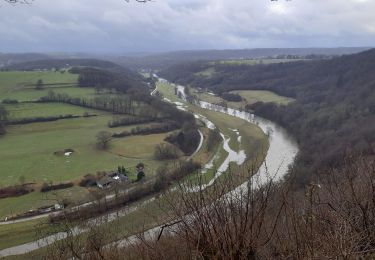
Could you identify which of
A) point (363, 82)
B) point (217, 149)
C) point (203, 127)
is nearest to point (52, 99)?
point (203, 127)

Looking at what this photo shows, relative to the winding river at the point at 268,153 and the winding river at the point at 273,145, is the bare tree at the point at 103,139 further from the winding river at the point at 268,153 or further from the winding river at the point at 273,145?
the winding river at the point at 273,145

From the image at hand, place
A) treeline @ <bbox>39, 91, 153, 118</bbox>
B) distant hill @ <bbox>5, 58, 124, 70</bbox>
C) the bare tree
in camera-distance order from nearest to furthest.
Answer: the bare tree, treeline @ <bbox>39, 91, 153, 118</bbox>, distant hill @ <bbox>5, 58, 124, 70</bbox>

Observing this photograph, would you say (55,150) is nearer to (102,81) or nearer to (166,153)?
(166,153)

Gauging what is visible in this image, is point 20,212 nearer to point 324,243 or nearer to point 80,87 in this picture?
point 324,243

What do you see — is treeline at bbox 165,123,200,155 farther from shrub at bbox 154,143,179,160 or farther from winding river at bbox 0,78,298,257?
winding river at bbox 0,78,298,257

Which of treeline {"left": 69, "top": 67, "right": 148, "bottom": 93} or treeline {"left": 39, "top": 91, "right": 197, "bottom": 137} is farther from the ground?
treeline {"left": 69, "top": 67, "right": 148, "bottom": 93}

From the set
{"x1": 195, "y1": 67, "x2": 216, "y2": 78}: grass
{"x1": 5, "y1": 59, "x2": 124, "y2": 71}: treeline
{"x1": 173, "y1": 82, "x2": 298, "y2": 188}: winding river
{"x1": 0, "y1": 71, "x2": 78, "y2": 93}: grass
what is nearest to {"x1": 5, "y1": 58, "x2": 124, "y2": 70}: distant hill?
{"x1": 5, "y1": 59, "x2": 124, "y2": 71}: treeline

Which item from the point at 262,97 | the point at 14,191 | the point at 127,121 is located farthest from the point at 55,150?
the point at 262,97

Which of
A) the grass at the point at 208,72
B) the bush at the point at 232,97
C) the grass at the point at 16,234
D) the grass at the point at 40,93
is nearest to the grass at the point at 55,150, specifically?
the grass at the point at 16,234
